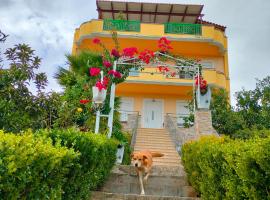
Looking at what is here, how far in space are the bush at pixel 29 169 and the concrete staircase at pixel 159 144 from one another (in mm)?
9375

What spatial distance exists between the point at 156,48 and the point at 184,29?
2.41m

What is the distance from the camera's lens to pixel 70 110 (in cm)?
1124

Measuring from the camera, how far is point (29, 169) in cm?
231

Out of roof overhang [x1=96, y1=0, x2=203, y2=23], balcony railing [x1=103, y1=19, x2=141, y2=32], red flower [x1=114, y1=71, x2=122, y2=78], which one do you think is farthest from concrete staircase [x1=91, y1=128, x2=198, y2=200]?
roof overhang [x1=96, y1=0, x2=203, y2=23]

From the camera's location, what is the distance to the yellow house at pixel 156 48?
68.5 ft

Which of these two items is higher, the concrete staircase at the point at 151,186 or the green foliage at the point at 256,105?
the green foliage at the point at 256,105

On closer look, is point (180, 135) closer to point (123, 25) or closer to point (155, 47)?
point (155, 47)

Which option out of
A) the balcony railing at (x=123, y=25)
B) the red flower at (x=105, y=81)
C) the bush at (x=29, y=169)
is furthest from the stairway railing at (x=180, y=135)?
the bush at (x=29, y=169)

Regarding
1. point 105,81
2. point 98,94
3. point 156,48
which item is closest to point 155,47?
point 156,48

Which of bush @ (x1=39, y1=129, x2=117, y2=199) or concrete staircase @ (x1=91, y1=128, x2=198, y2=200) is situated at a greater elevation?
bush @ (x1=39, y1=129, x2=117, y2=199)

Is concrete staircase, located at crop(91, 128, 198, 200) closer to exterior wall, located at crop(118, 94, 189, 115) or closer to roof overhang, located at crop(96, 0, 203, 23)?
exterior wall, located at crop(118, 94, 189, 115)

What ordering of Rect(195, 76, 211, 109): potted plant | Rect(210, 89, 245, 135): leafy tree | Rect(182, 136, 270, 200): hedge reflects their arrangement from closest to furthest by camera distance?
Rect(182, 136, 270, 200): hedge < Rect(195, 76, 211, 109): potted plant < Rect(210, 89, 245, 135): leafy tree

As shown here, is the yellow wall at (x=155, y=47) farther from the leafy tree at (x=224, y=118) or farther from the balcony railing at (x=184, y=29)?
the leafy tree at (x=224, y=118)

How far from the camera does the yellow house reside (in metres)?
20.9
